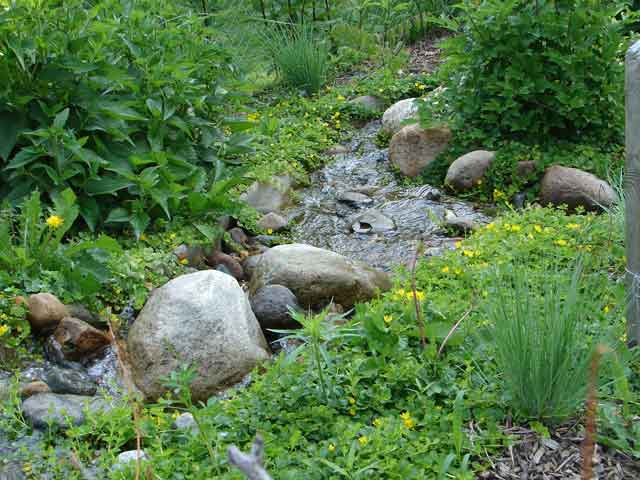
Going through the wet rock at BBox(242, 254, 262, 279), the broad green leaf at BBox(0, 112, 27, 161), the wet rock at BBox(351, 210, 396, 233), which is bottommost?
the wet rock at BBox(351, 210, 396, 233)

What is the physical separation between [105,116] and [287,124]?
132 inches

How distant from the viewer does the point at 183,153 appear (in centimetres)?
540

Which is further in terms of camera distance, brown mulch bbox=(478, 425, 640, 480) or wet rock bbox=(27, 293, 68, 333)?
wet rock bbox=(27, 293, 68, 333)

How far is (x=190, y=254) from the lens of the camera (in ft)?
16.2

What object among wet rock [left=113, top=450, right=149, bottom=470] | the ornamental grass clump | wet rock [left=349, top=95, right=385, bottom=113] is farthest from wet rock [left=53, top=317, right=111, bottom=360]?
wet rock [left=349, top=95, right=385, bottom=113]

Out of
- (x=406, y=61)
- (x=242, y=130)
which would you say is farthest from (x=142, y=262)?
(x=406, y=61)

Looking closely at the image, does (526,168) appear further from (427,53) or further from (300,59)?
(427,53)

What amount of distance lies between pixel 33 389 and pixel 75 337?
0.48 metres

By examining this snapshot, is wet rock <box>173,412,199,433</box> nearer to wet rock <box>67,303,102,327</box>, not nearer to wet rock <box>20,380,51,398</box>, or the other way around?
wet rock <box>20,380,51,398</box>

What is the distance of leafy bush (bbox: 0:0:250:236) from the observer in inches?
176

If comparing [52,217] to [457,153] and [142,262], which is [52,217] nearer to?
[142,262]

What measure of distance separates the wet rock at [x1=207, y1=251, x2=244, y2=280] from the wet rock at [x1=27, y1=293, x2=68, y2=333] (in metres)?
1.43

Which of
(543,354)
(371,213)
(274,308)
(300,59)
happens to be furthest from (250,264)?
(300,59)

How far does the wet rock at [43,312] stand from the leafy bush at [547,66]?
397 cm
